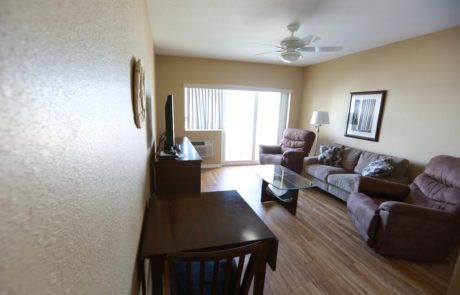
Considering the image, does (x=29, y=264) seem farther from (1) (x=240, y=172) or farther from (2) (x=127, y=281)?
(1) (x=240, y=172)

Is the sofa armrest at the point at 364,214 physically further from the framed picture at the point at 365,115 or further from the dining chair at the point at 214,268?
the dining chair at the point at 214,268

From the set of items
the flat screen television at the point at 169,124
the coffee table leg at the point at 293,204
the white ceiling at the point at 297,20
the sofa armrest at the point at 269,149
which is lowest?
the coffee table leg at the point at 293,204

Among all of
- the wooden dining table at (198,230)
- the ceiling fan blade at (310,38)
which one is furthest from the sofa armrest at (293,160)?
the wooden dining table at (198,230)

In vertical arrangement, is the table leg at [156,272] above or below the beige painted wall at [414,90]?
below

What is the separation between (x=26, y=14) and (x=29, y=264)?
328 mm

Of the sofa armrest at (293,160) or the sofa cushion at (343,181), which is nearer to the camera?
the sofa cushion at (343,181)

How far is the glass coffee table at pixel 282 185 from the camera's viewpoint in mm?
2867

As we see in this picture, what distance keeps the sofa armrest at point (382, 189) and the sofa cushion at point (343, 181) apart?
34cm

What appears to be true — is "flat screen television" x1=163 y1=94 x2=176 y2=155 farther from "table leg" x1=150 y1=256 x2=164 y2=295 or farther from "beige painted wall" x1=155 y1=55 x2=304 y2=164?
"beige painted wall" x1=155 y1=55 x2=304 y2=164

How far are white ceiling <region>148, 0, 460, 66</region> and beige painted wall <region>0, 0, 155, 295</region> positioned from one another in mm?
2153

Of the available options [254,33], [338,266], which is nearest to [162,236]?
[338,266]

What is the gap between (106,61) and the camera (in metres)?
0.64

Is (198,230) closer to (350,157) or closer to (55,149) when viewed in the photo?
(55,149)

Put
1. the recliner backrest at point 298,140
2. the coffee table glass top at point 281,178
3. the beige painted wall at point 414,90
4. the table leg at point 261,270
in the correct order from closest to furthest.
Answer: the table leg at point 261,270 → the beige painted wall at point 414,90 → the coffee table glass top at point 281,178 → the recliner backrest at point 298,140
